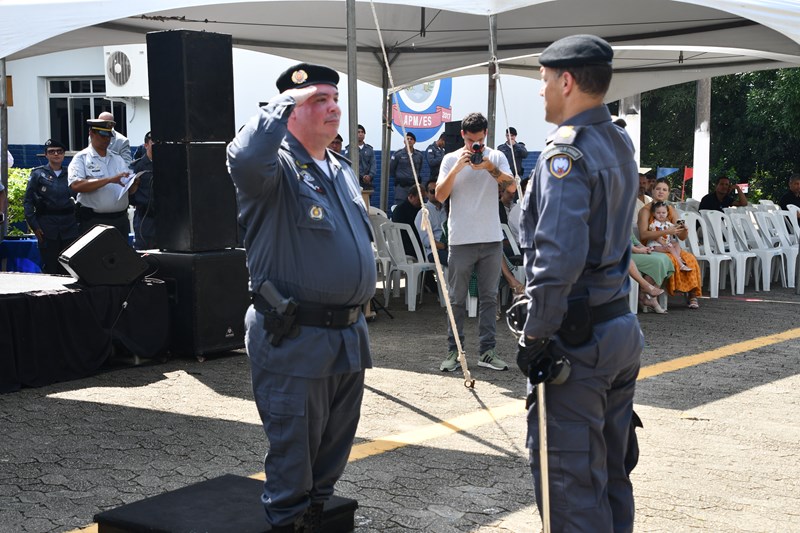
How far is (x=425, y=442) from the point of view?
225 inches

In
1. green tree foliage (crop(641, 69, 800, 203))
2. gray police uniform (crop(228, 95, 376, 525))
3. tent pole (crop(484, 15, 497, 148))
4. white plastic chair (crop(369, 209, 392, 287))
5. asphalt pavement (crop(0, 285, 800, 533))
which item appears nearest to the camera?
gray police uniform (crop(228, 95, 376, 525))

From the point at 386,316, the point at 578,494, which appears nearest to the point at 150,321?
the point at 386,316

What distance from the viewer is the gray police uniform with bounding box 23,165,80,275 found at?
424 inches

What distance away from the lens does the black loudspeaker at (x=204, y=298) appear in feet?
26.3

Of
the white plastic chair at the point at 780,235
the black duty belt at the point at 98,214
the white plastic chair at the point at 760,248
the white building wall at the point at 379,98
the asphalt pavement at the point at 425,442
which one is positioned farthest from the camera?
the white building wall at the point at 379,98

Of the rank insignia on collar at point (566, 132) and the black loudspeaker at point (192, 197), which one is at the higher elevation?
the rank insignia on collar at point (566, 132)

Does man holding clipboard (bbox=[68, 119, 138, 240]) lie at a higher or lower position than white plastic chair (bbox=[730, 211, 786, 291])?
higher

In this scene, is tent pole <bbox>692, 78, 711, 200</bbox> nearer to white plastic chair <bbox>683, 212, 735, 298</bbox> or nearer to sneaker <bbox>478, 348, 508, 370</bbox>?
white plastic chair <bbox>683, 212, 735, 298</bbox>

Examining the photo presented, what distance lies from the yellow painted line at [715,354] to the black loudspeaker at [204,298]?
324 cm

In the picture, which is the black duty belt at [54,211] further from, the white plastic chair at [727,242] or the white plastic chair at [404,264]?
the white plastic chair at [727,242]

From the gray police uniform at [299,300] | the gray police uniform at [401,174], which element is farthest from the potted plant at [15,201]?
the gray police uniform at [299,300]

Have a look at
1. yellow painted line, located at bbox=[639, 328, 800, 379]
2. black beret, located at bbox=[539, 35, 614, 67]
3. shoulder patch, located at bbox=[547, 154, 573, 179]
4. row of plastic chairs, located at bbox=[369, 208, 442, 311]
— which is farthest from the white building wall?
shoulder patch, located at bbox=[547, 154, 573, 179]

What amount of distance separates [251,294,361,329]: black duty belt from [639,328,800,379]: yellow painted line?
13.8 ft

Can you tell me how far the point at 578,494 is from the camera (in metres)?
3.19
